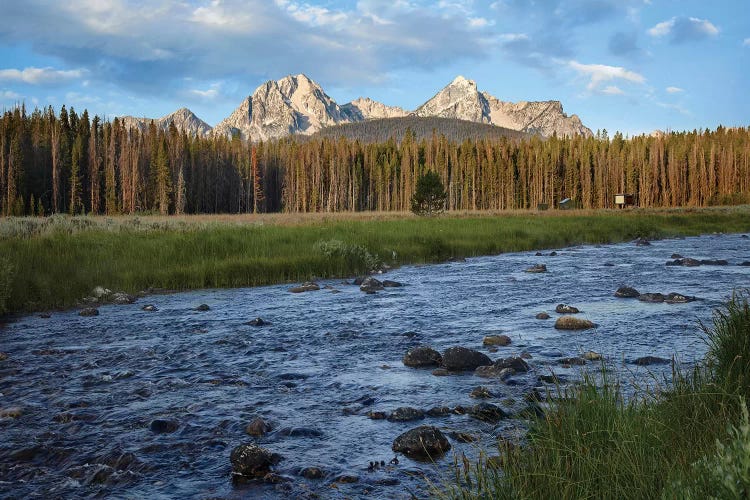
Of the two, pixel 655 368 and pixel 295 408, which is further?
pixel 655 368

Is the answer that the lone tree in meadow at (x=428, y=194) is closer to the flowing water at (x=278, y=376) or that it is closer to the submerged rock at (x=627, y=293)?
the flowing water at (x=278, y=376)

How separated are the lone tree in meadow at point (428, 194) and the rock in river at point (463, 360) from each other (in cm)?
4782

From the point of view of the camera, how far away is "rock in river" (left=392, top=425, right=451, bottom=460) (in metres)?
6.62

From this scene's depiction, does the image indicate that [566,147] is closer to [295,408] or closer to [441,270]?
[441,270]

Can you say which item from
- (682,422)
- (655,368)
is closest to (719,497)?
(682,422)

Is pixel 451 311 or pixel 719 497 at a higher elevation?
pixel 719 497

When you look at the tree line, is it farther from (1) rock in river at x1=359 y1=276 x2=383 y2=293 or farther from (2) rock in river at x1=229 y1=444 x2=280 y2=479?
(2) rock in river at x1=229 y1=444 x2=280 y2=479

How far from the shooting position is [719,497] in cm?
299

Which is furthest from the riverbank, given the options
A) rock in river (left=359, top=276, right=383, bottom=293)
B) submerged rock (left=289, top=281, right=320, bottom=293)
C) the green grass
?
the green grass

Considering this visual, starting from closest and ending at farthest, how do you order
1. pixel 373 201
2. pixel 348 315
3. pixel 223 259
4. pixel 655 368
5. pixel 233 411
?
pixel 233 411 → pixel 655 368 → pixel 348 315 → pixel 223 259 → pixel 373 201

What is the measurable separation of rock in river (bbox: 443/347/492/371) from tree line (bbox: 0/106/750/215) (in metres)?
85.6

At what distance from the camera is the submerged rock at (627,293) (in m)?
17.1

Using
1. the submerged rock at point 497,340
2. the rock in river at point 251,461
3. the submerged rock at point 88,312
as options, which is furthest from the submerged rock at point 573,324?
the submerged rock at point 88,312

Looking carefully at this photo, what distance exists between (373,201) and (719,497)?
424 feet
